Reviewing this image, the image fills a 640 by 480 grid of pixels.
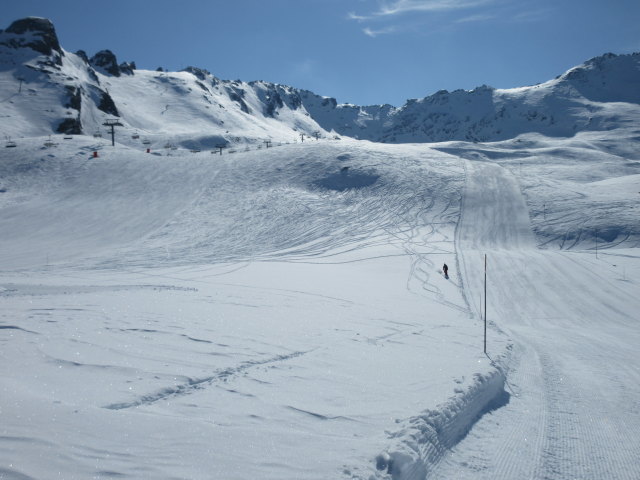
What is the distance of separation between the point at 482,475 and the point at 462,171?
165 ft

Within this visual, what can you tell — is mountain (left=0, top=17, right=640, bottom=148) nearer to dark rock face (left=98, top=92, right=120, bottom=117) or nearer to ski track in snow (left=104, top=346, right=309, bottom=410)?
dark rock face (left=98, top=92, right=120, bottom=117)

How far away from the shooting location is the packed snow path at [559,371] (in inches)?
245

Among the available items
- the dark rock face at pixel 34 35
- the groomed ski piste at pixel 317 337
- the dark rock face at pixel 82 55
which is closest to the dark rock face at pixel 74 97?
the dark rock face at pixel 34 35

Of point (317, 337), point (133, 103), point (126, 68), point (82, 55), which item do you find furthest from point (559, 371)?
point (126, 68)

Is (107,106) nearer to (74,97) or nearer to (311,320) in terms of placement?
(74,97)

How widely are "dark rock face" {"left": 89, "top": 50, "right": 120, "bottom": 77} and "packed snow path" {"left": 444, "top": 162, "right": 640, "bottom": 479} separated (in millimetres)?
157330

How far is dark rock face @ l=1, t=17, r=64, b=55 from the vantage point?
104438 millimetres

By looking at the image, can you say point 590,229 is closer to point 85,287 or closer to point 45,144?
point 85,287

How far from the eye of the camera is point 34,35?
107 meters

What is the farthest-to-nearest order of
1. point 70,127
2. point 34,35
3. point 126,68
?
point 126,68 < point 34,35 < point 70,127

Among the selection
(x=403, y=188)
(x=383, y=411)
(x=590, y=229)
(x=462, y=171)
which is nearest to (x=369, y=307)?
(x=383, y=411)

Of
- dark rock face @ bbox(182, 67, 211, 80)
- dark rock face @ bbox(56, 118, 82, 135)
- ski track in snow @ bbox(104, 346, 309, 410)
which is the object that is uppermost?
dark rock face @ bbox(182, 67, 211, 80)

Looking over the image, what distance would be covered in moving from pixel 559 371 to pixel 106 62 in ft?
576

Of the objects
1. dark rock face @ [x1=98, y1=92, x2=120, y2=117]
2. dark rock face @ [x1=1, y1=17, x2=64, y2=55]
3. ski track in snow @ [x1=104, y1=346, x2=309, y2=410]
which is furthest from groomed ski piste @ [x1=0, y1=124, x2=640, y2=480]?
dark rock face @ [x1=1, y1=17, x2=64, y2=55]
